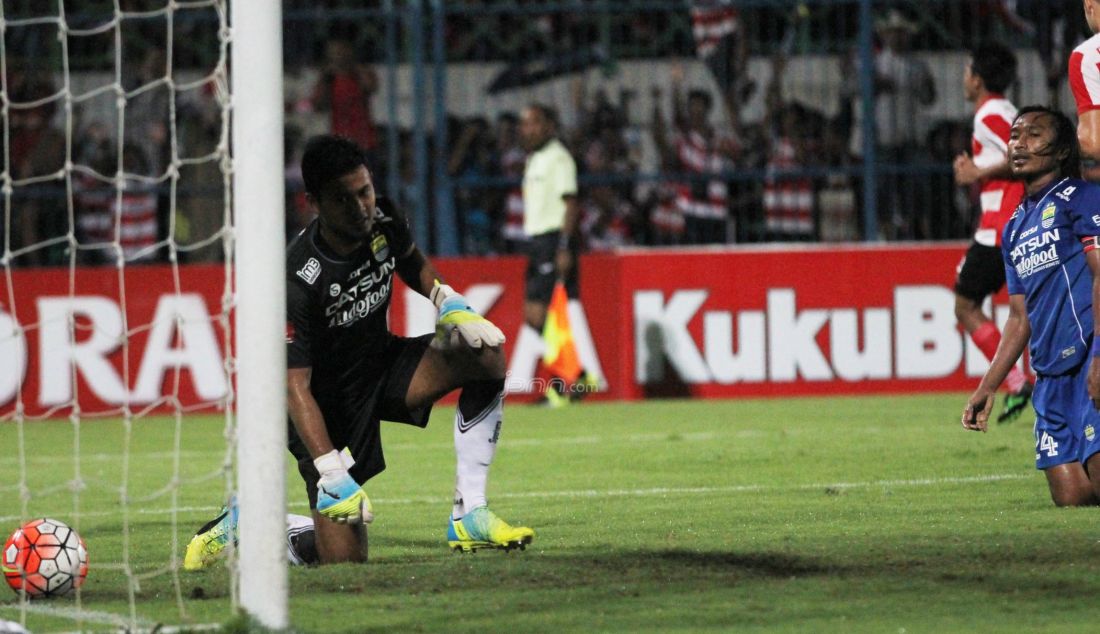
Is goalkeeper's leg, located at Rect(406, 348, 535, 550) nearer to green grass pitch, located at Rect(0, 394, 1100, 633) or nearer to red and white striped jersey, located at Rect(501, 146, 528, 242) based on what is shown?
green grass pitch, located at Rect(0, 394, 1100, 633)

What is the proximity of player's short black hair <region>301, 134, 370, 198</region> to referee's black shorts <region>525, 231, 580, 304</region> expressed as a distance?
701cm

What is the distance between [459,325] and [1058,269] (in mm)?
2551

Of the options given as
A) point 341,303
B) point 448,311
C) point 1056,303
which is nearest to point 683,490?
point 1056,303

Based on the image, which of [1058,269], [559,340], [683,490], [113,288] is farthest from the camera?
[559,340]

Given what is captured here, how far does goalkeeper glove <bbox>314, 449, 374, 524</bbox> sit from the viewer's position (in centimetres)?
539

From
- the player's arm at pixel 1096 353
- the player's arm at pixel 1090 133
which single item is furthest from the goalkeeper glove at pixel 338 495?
the player's arm at pixel 1090 133

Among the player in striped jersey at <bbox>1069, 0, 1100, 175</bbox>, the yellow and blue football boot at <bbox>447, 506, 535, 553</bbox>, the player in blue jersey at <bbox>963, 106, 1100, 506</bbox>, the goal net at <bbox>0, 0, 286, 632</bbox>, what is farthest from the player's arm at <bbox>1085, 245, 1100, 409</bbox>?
the goal net at <bbox>0, 0, 286, 632</bbox>

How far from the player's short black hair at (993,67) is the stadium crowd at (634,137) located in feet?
10.2

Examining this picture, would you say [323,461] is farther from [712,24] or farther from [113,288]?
[712,24]

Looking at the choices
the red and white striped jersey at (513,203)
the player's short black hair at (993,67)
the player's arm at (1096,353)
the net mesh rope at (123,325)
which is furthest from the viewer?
the red and white striped jersey at (513,203)

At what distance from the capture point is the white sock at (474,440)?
243 inches

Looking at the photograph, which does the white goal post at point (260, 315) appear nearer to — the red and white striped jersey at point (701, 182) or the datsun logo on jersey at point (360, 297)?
the datsun logo on jersey at point (360, 297)

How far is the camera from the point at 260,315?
14.7ft

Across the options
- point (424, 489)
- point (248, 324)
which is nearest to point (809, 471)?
point (424, 489)
